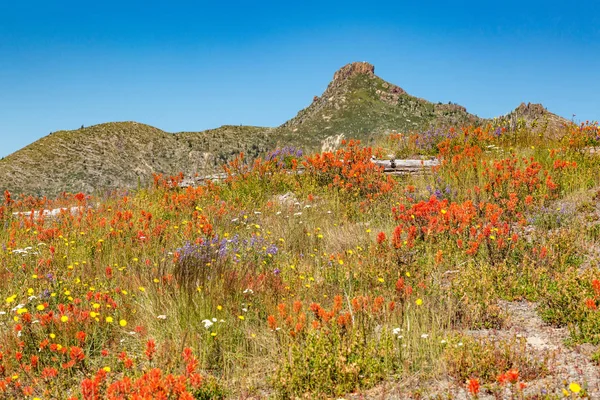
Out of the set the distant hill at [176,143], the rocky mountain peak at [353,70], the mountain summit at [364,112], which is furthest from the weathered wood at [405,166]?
the rocky mountain peak at [353,70]

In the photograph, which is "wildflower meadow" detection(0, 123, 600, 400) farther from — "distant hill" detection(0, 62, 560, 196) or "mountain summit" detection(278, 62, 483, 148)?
"mountain summit" detection(278, 62, 483, 148)

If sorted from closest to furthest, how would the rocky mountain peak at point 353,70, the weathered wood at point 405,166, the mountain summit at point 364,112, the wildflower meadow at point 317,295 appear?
the wildflower meadow at point 317,295
the weathered wood at point 405,166
the mountain summit at point 364,112
the rocky mountain peak at point 353,70

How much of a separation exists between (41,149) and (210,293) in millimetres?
15149

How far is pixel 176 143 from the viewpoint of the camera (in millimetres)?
18328

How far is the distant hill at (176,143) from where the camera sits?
51.2 ft

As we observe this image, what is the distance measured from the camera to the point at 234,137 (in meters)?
19.1

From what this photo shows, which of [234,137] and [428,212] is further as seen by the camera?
[234,137]

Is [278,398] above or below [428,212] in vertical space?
below

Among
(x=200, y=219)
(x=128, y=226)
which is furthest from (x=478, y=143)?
(x=128, y=226)

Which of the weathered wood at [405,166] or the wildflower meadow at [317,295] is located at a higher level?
the weathered wood at [405,166]

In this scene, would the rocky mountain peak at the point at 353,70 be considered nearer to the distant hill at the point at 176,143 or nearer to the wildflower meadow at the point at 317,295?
the distant hill at the point at 176,143

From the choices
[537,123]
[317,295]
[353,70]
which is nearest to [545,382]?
[317,295]

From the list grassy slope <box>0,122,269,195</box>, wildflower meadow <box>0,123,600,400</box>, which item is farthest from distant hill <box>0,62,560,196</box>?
wildflower meadow <box>0,123,600,400</box>

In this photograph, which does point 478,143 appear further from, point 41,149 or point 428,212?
point 41,149
